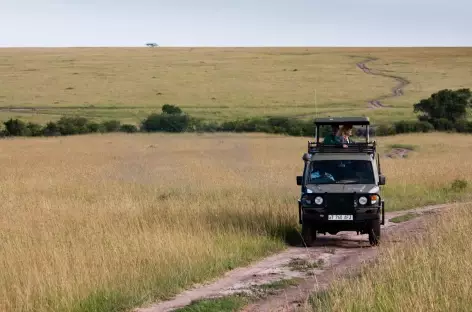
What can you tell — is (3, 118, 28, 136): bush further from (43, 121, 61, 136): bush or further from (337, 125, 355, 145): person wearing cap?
(337, 125, 355, 145): person wearing cap

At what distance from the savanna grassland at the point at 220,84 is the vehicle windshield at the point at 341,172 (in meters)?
48.4

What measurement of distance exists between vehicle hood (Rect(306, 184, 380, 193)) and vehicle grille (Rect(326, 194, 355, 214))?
0.38 ft

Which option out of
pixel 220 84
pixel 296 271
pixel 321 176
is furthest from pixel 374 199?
pixel 220 84

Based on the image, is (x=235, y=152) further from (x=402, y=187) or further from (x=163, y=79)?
(x=163, y=79)

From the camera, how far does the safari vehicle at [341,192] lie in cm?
1403

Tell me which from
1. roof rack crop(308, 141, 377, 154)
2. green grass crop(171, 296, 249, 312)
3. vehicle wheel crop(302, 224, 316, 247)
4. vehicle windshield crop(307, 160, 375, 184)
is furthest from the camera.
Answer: roof rack crop(308, 141, 377, 154)

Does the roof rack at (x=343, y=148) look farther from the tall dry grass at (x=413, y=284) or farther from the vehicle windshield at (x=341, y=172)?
the tall dry grass at (x=413, y=284)

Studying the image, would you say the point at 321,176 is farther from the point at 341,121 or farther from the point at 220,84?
the point at 220,84

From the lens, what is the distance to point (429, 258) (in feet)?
34.3

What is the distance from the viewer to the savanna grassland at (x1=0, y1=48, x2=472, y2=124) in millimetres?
71750

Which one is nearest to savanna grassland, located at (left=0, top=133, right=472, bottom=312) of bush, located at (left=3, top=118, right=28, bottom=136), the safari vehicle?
the safari vehicle

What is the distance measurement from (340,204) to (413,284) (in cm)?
529

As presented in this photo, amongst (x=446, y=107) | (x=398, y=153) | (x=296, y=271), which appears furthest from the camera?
(x=446, y=107)

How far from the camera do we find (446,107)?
203 feet
